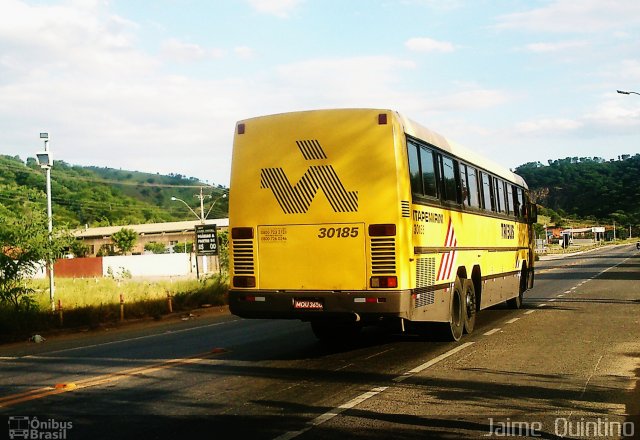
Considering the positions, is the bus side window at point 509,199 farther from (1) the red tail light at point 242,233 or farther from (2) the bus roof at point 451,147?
(1) the red tail light at point 242,233

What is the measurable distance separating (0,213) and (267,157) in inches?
502

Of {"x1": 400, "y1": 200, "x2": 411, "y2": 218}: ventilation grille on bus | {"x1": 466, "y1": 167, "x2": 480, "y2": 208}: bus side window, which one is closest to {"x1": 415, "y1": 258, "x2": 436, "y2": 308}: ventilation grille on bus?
{"x1": 400, "y1": 200, "x2": 411, "y2": 218}: ventilation grille on bus

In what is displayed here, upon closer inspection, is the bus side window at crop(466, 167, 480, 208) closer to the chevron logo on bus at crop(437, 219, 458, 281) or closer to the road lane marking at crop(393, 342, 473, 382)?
the chevron logo on bus at crop(437, 219, 458, 281)

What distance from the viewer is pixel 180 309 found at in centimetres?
2628

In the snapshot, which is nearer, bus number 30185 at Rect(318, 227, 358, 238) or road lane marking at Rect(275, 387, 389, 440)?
road lane marking at Rect(275, 387, 389, 440)

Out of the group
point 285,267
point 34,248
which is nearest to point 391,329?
point 285,267

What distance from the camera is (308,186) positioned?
11312 millimetres

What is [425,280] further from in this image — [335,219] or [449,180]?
[449,180]

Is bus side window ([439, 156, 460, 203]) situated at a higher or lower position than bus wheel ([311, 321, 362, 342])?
higher

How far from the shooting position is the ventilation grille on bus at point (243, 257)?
1159cm

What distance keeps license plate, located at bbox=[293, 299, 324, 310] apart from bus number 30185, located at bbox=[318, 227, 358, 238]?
0.97 meters

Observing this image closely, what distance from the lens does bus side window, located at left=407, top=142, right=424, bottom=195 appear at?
11405 millimetres

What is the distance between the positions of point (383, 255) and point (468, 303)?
466cm

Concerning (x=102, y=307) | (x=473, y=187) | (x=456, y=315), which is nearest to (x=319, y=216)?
(x=456, y=315)
